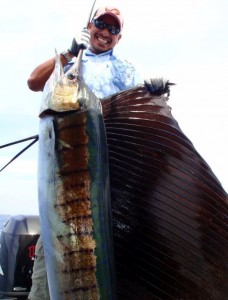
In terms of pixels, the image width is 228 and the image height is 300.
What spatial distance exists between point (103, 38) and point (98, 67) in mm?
308

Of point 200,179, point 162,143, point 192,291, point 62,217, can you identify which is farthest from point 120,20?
point 192,291

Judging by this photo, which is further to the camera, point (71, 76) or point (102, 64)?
point (102, 64)

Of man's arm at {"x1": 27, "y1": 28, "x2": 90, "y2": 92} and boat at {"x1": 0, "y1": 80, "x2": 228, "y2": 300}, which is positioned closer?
boat at {"x1": 0, "y1": 80, "x2": 228, "y2": 300}

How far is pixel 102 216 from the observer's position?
2385 mm

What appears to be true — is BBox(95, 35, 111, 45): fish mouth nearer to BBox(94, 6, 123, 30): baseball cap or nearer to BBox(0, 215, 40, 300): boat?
BBox(94, 6, 123, 30): baseball cap

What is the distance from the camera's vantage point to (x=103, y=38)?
3629 mm

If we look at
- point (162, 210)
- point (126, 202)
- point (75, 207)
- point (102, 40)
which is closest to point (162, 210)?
point (162, 210)

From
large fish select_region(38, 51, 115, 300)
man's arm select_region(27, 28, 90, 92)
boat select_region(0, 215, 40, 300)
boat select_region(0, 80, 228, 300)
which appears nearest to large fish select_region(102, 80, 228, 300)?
boat select_region(0, 80, 228, 300)

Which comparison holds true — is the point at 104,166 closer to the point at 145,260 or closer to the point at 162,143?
the point at 162,143

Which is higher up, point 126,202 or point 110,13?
point 110,13

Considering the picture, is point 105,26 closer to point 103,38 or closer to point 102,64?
point 103,38

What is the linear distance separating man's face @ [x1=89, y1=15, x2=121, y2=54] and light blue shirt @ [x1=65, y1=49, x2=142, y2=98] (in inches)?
2.0

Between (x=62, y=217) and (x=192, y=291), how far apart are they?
0.79m

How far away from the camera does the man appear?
3250 millimetres
